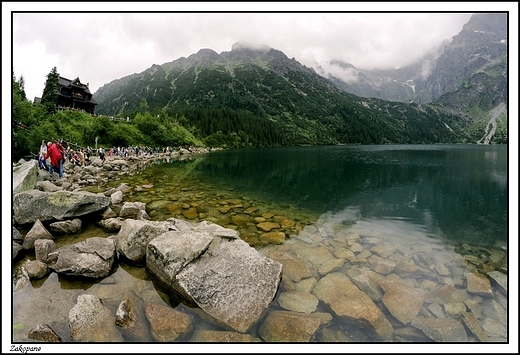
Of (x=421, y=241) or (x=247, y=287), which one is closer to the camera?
(x=247, y=287)

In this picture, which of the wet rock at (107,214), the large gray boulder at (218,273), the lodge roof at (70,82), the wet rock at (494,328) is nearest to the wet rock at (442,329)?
the wet rock at (494,328)

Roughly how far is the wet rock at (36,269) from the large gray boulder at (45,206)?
337 centimetres

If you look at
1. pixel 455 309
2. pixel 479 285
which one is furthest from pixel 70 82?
pixel 479 285

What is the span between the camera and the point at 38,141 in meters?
25.6

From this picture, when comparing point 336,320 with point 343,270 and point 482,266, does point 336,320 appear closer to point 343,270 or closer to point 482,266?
point 343,270

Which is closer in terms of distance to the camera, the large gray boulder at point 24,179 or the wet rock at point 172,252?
the wet rock at point 172,252

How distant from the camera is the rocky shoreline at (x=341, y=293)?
Result: 5.70 m

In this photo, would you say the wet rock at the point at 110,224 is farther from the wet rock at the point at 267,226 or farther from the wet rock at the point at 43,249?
the wet rock at the point at 267,226

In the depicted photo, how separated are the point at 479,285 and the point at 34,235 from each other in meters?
14.5

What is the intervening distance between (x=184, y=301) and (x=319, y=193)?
1791 cm

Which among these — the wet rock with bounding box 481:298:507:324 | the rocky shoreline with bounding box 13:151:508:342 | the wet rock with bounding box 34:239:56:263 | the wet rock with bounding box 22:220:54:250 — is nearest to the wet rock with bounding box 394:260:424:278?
the rocky shoreline with bounding box 13:151:508:342

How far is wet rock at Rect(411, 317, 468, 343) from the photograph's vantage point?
5.93 m

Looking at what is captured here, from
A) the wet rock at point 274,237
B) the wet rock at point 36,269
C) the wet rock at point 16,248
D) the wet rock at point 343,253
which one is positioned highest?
the wet rock at point 16,248

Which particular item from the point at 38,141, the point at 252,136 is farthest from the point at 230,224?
the point at 252,136
